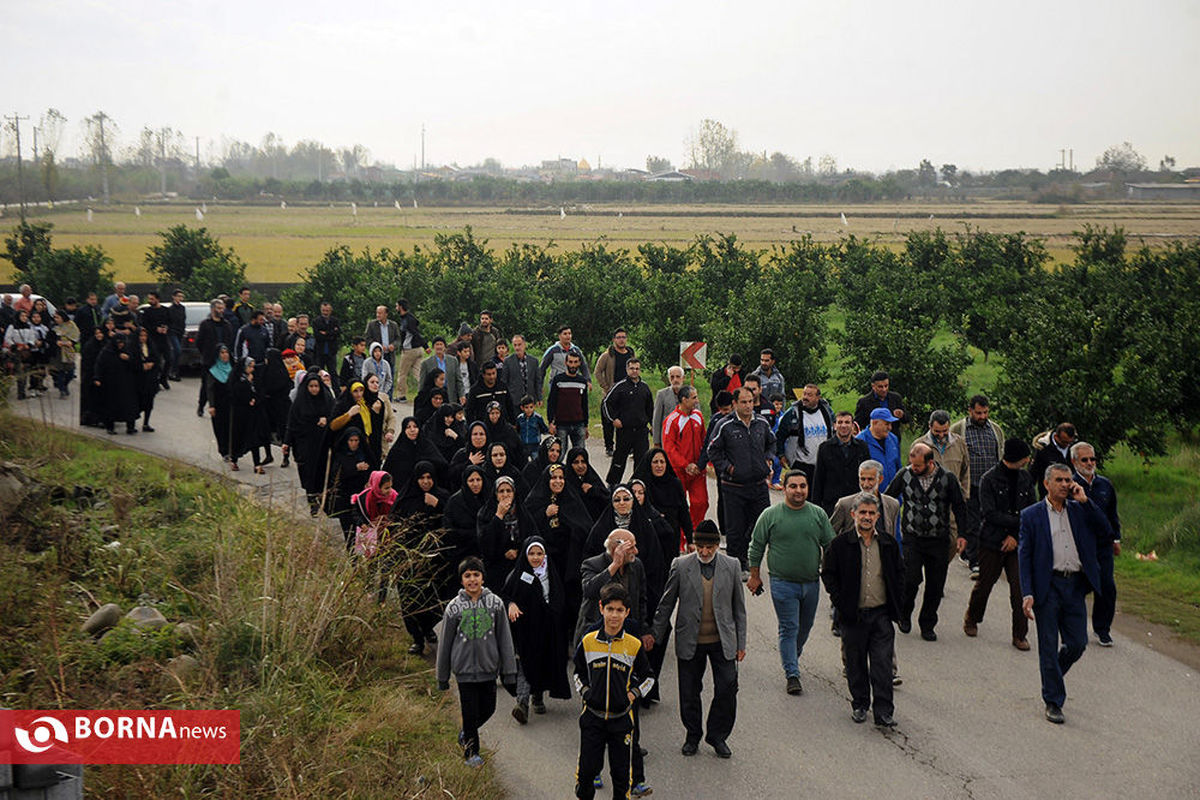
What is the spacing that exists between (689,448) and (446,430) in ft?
8.89

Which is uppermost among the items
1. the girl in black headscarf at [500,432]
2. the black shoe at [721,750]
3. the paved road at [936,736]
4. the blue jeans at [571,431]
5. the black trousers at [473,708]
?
the girl in black headscarf at [500,432]

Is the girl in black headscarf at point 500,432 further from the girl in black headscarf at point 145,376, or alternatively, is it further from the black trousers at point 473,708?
the girl in black headscarf at point 145,376

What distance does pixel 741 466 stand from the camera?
1149 cm

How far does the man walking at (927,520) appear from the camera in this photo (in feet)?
33.4

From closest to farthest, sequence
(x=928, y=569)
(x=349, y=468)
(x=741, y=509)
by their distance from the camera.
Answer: (x=928, y=569)
(x=741, y=509)
(x=349, y=468)

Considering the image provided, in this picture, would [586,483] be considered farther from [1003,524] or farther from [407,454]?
[1003,524]

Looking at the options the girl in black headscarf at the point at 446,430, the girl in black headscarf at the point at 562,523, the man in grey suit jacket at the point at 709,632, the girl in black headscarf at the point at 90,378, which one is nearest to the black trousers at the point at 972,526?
the man in grey suit jacket at the point at 709,632

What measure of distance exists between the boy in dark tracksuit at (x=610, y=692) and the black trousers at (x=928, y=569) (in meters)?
4.04

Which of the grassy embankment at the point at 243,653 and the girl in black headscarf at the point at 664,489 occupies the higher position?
the girl in black headscarf at the point at 664,489

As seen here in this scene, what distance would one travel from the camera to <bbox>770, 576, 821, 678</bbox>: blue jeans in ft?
29.3

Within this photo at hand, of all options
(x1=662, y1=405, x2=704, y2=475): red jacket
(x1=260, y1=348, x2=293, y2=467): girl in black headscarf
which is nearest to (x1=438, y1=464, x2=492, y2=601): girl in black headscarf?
(x1=662, y1=405, x2=704, y2=475): red jacket

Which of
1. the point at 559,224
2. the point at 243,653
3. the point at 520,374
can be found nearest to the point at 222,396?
the point at 520,374

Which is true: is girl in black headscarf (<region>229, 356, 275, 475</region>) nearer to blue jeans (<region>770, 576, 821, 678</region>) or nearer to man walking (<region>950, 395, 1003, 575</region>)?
blue jeans (<region>770, 576, 821, 678</region>)

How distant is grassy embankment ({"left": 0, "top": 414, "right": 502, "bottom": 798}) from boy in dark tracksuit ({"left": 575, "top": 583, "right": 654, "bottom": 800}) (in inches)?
31.5
